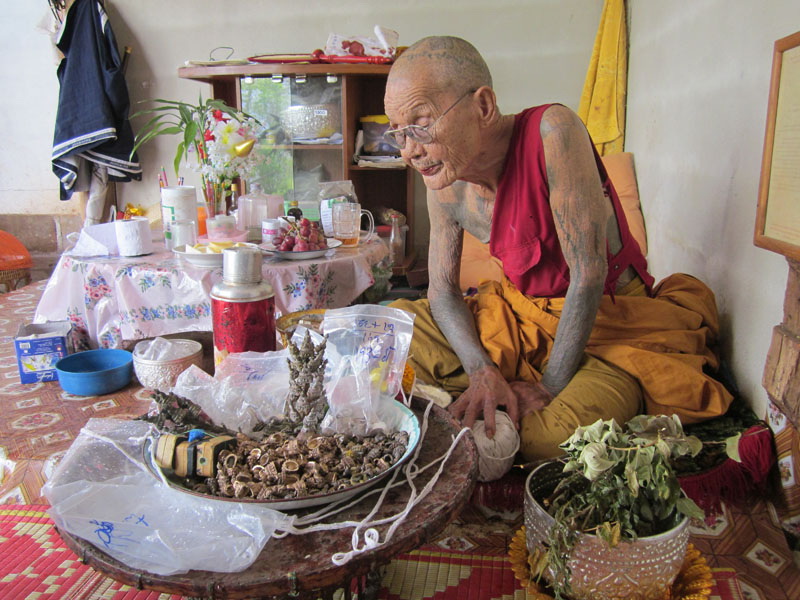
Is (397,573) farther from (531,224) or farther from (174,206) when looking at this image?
(174,206)

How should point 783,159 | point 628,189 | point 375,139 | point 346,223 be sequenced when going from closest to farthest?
point 783,159 → point 346,223 → point 628,189 → point 375,139

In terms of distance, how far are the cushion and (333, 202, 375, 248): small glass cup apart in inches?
37.1

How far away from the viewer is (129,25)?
4258 millimetres

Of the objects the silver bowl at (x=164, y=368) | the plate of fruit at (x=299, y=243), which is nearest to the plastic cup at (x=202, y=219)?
the plate of fruit at (x=299, y=243)

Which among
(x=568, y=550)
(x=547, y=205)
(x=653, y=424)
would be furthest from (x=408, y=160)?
(x=568, y=550)

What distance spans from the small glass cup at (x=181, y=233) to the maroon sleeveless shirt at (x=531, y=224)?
1.07m

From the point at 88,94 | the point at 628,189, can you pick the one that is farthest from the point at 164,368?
the point at 88,94

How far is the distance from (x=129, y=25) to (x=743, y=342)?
437 cm

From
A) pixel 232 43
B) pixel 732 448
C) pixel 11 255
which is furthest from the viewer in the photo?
pixel 232 43

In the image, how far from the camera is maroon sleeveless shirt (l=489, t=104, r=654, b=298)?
1.55 meters

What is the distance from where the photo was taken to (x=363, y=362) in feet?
3.61

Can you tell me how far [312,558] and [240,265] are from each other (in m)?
0.73

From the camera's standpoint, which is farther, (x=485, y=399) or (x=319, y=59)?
(x=319, y=59)

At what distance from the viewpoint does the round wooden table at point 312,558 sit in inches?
27.1
